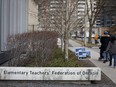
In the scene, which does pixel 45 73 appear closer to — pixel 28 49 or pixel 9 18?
pixel 28 49

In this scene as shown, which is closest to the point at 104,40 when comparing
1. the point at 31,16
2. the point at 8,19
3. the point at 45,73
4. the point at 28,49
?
the point at 8,19

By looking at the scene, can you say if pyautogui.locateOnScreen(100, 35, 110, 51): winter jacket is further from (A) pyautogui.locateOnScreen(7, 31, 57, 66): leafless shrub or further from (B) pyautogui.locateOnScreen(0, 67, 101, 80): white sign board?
(B) pyautogui.locateOnScreen(0, 67, 101, 80): white sign board

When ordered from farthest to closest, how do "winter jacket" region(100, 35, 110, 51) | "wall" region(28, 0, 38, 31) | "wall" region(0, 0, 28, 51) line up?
"wall" region(28, 0, 38, 31) < "winter jacket" region(100, 35, 110, 51) < "wall" region(0, 0, 28, 51)

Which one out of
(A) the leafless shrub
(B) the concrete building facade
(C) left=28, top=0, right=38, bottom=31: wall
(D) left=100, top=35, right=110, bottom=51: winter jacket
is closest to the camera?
(A) the leafless shrub

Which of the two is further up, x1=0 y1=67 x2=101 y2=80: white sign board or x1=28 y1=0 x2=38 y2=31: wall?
x1=28 y1=0 x2=38 y2=31: wall

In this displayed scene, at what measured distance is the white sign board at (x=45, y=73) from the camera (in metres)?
10.9

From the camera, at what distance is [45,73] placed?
10.9 m

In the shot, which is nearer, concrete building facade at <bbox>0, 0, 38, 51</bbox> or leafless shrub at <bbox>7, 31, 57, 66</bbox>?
leafless shrub at <bbox>7, 31, 57, 66</bbox>

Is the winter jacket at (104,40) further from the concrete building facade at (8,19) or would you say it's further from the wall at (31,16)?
the wall at (31,16)

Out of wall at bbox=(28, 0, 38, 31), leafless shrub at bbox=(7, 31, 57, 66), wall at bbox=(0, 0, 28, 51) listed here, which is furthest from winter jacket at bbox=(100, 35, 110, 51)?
wall at bbox=(28, 0, 38, 31)

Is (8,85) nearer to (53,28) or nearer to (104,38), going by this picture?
(53,28)

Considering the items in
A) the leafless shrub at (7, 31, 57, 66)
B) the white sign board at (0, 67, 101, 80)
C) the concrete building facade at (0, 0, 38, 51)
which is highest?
the concrete building facade at (0, 0, 38, 51)

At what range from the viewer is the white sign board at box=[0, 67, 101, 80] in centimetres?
1086

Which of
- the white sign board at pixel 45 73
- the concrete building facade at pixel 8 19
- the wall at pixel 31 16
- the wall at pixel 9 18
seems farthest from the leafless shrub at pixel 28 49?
the wall at pixel 31 16
